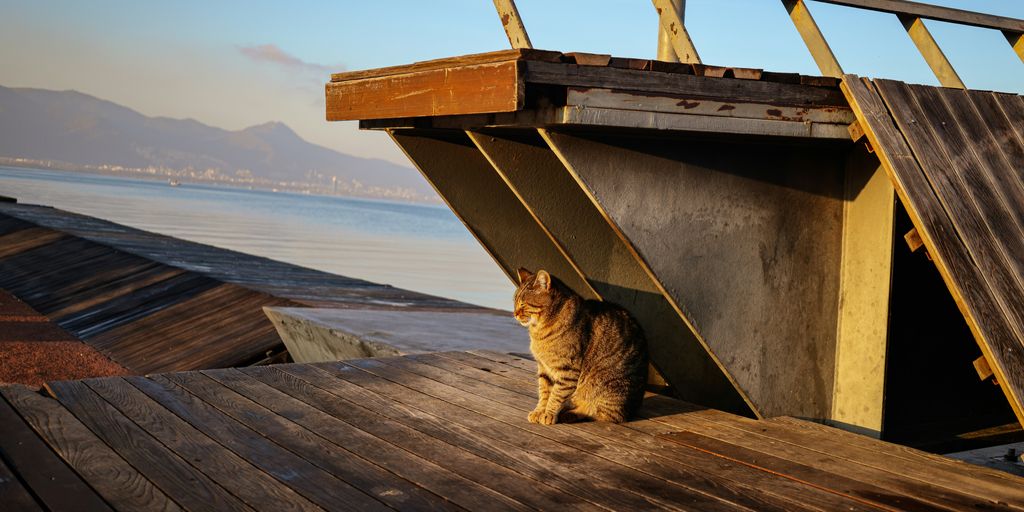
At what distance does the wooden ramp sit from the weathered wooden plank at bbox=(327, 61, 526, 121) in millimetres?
1719

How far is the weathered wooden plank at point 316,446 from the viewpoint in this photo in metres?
3.46

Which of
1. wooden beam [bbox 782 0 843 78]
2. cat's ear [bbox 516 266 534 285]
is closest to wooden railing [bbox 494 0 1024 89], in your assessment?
wooden beam [bbox 782 0 843 78]

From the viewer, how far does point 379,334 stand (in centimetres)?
823

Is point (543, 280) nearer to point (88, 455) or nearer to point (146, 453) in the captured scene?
point (146, 453)

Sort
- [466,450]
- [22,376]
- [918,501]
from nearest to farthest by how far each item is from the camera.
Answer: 1. [918,501]
2. [466,450]
3. [22,376]

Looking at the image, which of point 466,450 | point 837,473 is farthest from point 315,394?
point 837,473

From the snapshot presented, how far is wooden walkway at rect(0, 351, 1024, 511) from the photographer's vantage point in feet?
11.3

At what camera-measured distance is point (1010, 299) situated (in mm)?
4266

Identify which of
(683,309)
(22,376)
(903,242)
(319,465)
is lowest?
(22,376)

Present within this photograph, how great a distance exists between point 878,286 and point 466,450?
2261 millimetres

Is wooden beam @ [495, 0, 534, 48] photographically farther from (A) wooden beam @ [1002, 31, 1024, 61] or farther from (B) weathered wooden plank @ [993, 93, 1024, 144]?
(A) wooden beam @ [1002, 31, 1024, 61]

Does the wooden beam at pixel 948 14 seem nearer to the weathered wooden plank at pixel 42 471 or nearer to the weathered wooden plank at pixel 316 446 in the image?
the weathered wooden plank at pixel 316 446

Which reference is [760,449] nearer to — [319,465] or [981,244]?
[981,244]

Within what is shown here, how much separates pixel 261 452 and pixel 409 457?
0.61m
